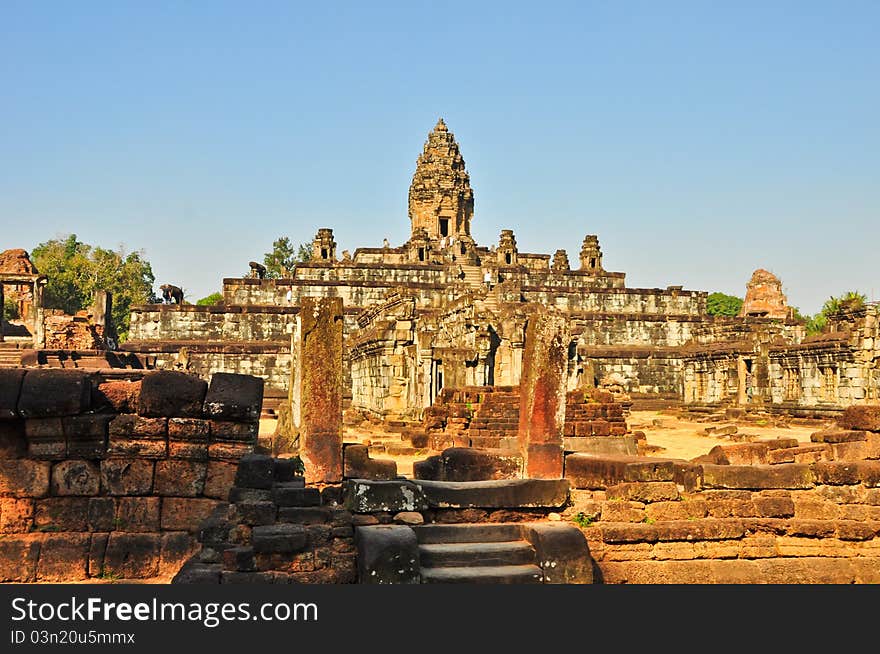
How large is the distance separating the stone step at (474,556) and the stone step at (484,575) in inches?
4.4

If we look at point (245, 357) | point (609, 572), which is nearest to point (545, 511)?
point (609, 572)

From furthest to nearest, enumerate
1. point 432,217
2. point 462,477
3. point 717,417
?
point 432,217 < point 717,417 < point 462,477

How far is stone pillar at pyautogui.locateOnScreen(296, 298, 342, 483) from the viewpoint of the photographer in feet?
24.9

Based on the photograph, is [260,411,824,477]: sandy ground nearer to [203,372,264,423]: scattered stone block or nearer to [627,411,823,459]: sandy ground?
[627,411,823,459]: sandy ground

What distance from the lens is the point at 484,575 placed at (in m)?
6.60

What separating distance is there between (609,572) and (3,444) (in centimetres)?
559

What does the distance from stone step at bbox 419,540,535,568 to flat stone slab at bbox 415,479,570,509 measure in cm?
51

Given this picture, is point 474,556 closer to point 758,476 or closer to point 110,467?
point 110,467

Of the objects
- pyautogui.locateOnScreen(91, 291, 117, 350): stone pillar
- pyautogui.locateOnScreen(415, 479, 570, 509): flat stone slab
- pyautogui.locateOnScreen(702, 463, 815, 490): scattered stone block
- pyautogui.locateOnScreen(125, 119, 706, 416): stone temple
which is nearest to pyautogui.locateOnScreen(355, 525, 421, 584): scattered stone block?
pyautogui.locateOnScreen(415, 479, 570, 509): flat stone slab

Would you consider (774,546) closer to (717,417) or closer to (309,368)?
(309,368)

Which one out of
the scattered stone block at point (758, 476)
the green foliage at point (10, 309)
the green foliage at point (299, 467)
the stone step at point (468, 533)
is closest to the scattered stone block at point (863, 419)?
the scattered stone block at point (758, 476)

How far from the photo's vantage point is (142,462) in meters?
7.11

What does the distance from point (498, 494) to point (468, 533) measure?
0.49 m

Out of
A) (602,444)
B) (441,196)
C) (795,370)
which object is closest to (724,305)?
(441,196)
